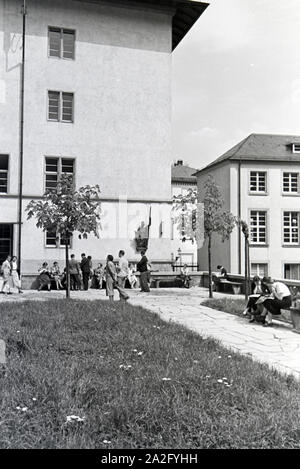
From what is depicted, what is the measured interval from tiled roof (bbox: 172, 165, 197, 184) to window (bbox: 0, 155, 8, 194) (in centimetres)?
3755

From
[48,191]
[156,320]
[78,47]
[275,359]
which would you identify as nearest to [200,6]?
[78,47]

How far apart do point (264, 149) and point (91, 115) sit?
2092 cm

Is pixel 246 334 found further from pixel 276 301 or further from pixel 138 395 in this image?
pixel 138 395

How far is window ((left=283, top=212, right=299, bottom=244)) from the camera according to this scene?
41031 millimetres

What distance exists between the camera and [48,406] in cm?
501

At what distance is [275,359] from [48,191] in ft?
38.9

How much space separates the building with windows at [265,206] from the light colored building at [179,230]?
889 cm

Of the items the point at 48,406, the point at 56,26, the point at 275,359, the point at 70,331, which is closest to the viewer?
the point at 48,406

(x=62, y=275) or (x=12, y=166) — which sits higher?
(x=12, y=166)

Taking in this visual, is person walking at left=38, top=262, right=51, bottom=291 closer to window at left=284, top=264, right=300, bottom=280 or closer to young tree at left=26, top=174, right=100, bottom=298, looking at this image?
young tree at left=26, top=174, right=100, bottom=298

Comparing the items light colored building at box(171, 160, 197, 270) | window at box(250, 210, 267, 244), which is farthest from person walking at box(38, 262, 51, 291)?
light colored building at box(171, 160, 197, 270)

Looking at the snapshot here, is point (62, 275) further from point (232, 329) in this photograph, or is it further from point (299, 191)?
point (299, 191)

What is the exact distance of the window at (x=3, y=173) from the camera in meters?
25.3

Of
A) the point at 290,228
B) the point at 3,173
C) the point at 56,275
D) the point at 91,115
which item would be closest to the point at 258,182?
the point at 290,228
